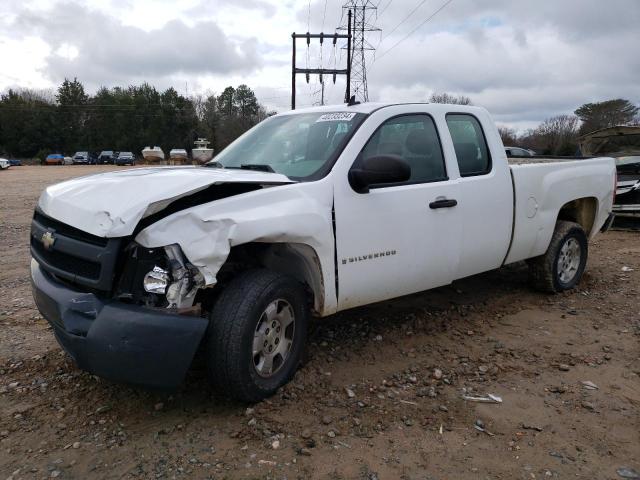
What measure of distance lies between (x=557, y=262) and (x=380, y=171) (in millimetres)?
3091

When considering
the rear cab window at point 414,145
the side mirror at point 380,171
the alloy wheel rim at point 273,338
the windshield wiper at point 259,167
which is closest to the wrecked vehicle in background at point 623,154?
the rear cab window at point 414,145

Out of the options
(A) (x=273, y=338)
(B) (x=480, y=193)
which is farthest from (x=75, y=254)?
(B) (x=480, y=193)

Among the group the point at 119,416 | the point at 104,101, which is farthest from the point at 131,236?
the point at 104,101

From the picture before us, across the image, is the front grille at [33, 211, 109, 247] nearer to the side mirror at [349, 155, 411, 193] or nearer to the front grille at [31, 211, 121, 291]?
the front grille at [31, 211, 121, 291]

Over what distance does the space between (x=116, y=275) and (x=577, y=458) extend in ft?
8.60

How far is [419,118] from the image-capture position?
4.22 meters

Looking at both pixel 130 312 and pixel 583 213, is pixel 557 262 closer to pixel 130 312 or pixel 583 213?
pixel 583 213

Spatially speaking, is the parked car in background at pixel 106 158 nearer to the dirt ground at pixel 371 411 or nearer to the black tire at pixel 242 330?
the dirt ground at pixel 371 411

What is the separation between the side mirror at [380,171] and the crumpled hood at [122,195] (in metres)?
0.47

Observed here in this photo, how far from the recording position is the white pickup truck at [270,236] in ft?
8.99

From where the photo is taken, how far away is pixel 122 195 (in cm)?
290

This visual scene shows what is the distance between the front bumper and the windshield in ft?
4.43

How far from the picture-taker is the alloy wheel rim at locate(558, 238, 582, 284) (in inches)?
223

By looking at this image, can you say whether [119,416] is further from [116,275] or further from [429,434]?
[429,434]
